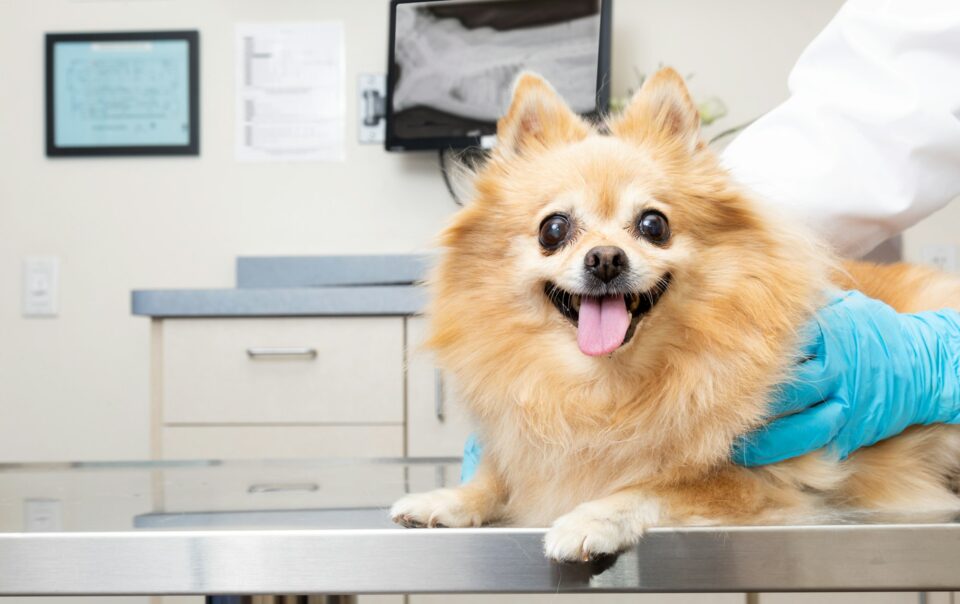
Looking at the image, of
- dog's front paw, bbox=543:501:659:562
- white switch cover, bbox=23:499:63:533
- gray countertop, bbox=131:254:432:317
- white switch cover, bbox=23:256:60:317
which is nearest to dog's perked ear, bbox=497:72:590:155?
dog's front paw, bbox=543:501:659:562

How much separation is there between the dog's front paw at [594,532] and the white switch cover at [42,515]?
1.49 ft

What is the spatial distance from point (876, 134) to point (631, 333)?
0.66m

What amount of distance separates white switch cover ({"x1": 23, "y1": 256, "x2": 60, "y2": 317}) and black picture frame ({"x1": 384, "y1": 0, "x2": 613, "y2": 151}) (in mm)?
1276

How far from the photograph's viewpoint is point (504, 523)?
3.59 ft

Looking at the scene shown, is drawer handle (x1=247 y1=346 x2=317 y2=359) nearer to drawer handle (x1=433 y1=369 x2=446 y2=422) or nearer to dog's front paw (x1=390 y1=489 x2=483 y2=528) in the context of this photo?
drawer handle (x1=433 y1=369 x2=446 y2=422)

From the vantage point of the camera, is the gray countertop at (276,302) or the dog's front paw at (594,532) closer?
the dog's front paw at (594,532)

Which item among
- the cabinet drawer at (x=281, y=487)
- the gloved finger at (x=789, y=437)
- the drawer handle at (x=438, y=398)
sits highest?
the gloved finger at (x=789, y=437)

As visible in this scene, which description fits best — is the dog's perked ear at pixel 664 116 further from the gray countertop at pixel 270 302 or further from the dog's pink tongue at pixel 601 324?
the gray countertop at pixel 270 302

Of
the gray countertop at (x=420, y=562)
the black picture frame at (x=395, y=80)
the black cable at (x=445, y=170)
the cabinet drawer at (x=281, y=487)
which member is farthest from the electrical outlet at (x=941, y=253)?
the gray countertop at (x=420, y=562)

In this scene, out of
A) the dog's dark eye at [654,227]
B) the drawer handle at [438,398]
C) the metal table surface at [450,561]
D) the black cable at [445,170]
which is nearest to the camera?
the metal table surface at [450,561]

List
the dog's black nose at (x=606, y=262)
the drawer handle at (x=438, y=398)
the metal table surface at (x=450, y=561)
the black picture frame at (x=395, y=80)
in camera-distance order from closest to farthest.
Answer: the metal table surface at (x=450, y=561) → the dog's black nose at (x=606, y=262) → the drawer handle at (x=438, y=398) → the black picture frame at (x=395, y=80)

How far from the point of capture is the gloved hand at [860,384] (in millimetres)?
1023

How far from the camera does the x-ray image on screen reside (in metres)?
3.08

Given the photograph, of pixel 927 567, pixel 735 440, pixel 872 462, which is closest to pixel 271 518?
pixel 735 440
